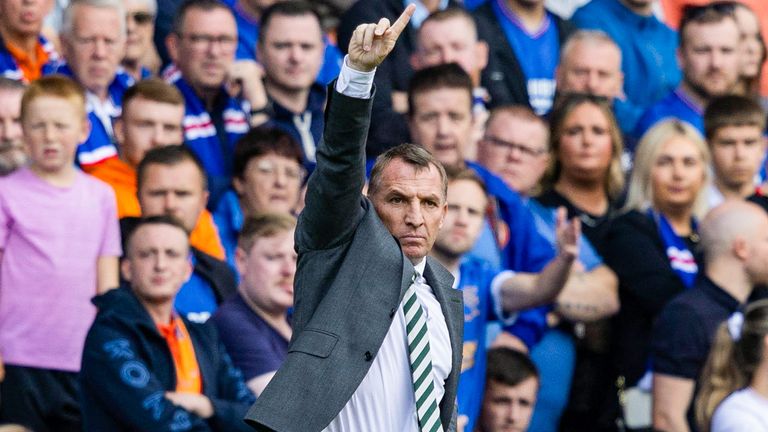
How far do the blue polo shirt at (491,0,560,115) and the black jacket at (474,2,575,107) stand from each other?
0.16ft

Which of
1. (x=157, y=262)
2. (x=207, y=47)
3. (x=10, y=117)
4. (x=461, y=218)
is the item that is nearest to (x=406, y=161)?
(x=157, y=262)

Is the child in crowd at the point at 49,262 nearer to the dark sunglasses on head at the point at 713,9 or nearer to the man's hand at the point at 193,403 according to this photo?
the man's hand at the point at 193,403

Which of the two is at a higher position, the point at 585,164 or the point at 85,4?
the point at 85,4

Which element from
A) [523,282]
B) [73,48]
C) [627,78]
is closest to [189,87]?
[73,48]

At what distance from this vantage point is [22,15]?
29.1 ft

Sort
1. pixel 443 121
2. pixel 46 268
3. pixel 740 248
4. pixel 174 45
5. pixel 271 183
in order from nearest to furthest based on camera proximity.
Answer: pixel 46 268 → pixel 740 248 → pixel 271 183 → pixel 443 121 → pixel 174 45

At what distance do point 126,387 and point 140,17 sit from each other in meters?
3.35

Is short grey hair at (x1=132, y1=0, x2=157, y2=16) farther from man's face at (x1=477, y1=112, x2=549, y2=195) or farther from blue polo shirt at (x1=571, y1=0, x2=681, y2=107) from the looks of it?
blue polo shirt at (x1=571, y1=0, x2=681, y2=107)

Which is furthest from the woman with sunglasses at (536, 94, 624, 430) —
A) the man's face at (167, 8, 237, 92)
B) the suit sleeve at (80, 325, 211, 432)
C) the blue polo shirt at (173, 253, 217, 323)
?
the suit sleeve at (80, 325, 211, 432)

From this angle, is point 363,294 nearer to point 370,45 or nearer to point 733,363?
point 370,45

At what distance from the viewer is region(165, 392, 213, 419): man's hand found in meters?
7.04

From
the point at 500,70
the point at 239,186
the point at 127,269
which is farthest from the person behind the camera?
the point at 500,70

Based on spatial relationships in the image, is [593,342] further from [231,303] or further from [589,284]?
[231,303]

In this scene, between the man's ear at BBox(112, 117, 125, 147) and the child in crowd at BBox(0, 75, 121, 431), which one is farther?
the man's ear at BBox(112, 117, 125, 147)
